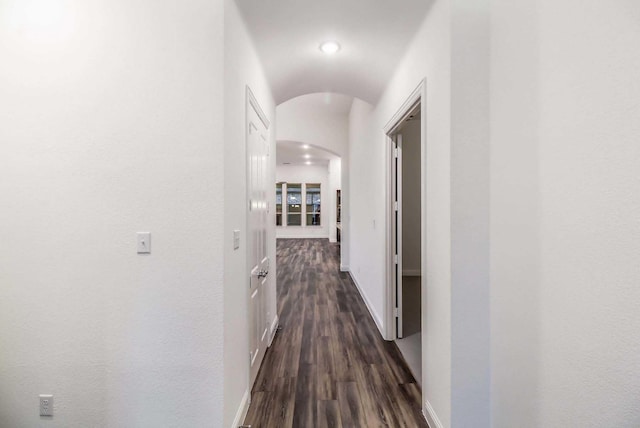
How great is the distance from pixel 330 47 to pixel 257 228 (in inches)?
62.0

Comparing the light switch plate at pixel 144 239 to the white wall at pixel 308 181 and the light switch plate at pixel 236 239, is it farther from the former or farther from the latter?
the white wall at pixel 308 181

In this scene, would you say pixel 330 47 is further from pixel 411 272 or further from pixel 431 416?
pixel 411 272

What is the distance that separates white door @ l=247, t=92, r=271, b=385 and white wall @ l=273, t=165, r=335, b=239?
9343 millimetres

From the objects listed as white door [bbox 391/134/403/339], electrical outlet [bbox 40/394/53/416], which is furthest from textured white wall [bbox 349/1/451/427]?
electrical outlet [bbox 40/394/53/416]

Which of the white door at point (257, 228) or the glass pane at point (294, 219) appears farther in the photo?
the glass pane at point (294, 219)

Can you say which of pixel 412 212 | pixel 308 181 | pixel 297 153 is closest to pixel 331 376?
pixel 412 212

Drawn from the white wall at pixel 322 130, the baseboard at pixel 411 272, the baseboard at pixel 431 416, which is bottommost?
the baseboard at pixel 431 416

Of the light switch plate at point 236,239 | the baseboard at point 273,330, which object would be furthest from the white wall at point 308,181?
the light switch plate at point 236,239

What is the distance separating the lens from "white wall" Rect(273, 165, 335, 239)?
12.2 meters

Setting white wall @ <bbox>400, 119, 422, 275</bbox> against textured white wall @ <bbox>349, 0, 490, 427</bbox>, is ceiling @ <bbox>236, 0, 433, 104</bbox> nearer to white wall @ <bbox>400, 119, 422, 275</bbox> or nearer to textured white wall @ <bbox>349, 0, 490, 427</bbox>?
textured white wall @ <bbox>349, 0, 490, 427</bbox>

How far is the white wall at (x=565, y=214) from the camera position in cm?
96

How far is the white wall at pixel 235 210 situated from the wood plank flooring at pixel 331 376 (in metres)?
0.31

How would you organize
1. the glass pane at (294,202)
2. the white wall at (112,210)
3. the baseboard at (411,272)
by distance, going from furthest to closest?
the glass pane at (294,202)
the baseboard at (411,272)
the white wall at (112,210)

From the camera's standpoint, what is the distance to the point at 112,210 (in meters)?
1.60
